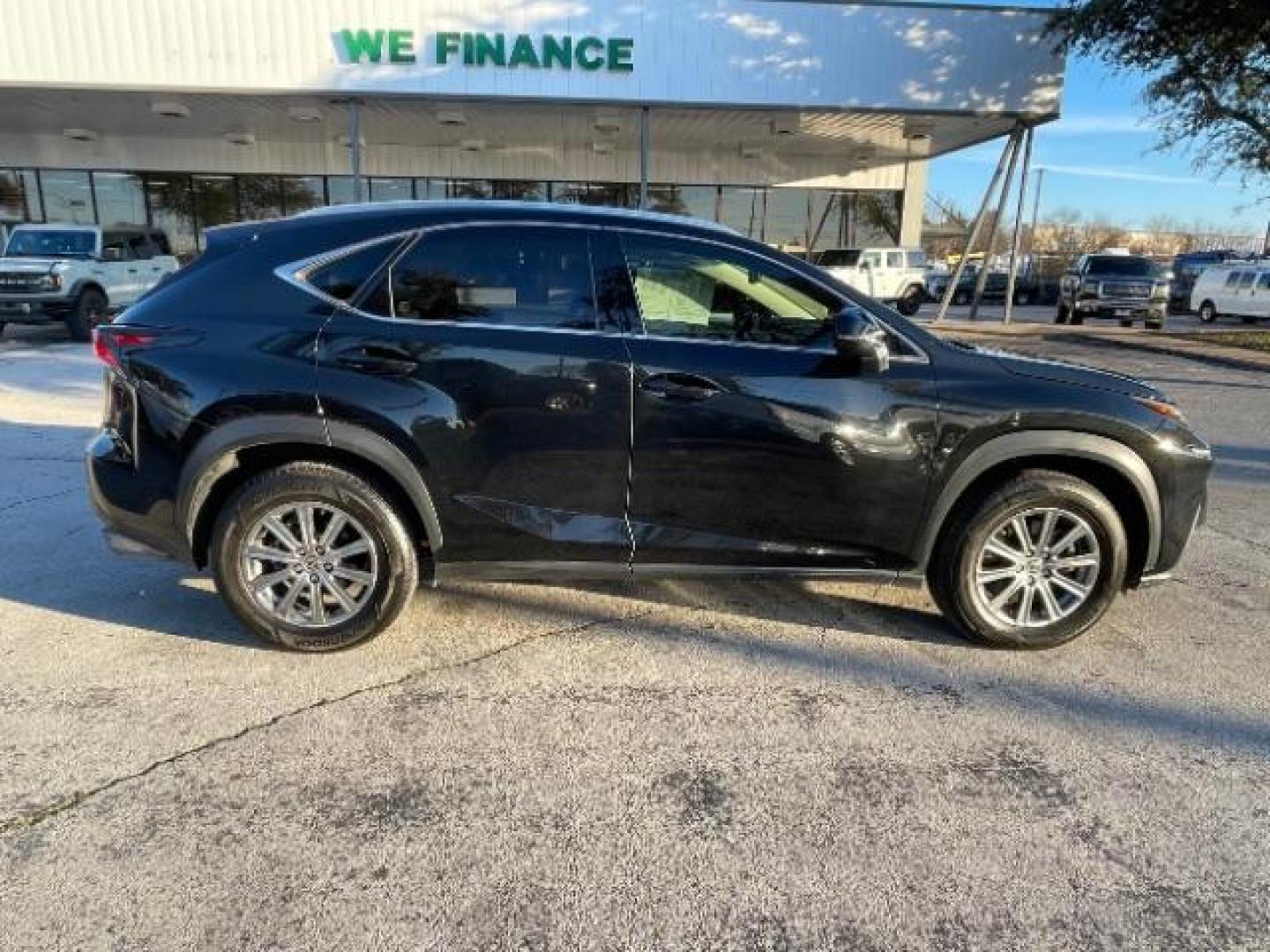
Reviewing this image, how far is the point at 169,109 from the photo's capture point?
1745cm

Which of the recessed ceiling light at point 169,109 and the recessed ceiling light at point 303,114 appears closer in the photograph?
the recessed ceiling light at point 169,109

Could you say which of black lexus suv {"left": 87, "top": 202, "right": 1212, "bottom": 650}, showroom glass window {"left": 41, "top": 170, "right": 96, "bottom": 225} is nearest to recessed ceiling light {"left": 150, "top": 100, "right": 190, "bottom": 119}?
showroom glass window {"left": 41, "top": 170, "right": 96, "bottom": 225}

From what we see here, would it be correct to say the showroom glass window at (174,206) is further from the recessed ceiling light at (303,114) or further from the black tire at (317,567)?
the black tire at (317,567)

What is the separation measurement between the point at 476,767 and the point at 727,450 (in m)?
1.52

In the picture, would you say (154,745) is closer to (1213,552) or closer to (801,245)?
(1213,552)

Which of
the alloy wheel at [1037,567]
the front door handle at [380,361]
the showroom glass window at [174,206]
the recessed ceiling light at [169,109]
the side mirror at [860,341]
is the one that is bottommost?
the alloy wheel at [1037,567]

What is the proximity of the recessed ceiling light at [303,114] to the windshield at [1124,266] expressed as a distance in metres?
20.9

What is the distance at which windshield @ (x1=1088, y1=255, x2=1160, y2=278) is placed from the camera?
2361cm

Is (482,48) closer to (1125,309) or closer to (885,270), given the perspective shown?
(885,270)

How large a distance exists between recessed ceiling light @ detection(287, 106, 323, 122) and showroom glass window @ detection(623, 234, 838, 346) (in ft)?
55.4

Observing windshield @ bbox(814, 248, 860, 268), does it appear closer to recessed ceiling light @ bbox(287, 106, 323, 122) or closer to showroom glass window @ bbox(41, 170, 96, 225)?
recessed ceiling light @ bbox(287, 106, 323, 122)

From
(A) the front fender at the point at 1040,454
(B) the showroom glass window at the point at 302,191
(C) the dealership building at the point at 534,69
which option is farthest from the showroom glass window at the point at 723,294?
(B) the showroom glass window at the point at 302,191

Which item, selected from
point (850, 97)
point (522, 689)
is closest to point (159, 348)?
point (522, 689)

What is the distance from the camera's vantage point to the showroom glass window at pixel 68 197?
22.9 metres
